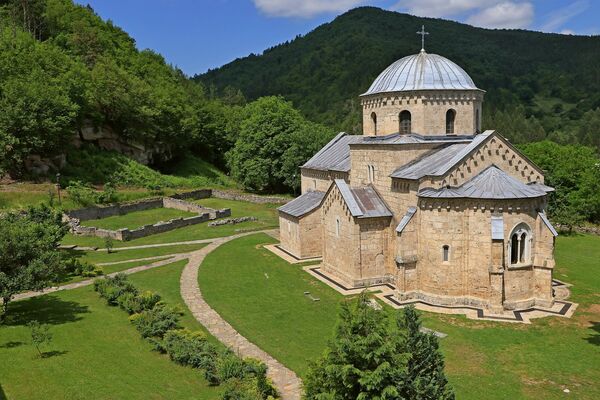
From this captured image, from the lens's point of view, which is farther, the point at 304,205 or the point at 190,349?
the point at 304,205

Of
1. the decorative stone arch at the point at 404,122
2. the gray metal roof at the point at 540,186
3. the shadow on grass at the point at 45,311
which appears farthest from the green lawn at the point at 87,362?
the gray metal roof at the point at 540,186

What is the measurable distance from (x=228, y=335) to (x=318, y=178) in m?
20.6

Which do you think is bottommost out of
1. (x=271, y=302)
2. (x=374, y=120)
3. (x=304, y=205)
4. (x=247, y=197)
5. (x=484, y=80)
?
(x=271, y=302)

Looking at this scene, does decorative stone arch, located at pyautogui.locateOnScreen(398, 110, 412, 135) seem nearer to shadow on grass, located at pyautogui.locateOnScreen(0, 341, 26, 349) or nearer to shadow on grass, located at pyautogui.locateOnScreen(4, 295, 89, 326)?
shadow on grass, located at pyautogui.locateOnScreen(4, 295, 89, 326)

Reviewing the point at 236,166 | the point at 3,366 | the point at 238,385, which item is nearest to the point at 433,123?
the point at 238,385

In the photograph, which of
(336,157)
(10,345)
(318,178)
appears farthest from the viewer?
(318,178)

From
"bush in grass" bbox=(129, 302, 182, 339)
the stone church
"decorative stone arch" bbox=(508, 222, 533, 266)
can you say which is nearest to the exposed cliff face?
"bush in grass" bbox=(129, 302, 182, 339)

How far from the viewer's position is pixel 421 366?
36.2 ft

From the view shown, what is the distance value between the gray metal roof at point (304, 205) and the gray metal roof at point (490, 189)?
34.7ft

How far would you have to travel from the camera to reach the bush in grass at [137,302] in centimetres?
2209

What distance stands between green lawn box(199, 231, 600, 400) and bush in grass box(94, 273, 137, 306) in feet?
13.3

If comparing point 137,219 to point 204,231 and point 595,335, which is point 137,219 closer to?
point 204,231

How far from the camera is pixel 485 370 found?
1672cm

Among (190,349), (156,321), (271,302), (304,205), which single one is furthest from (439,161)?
(156,321)
